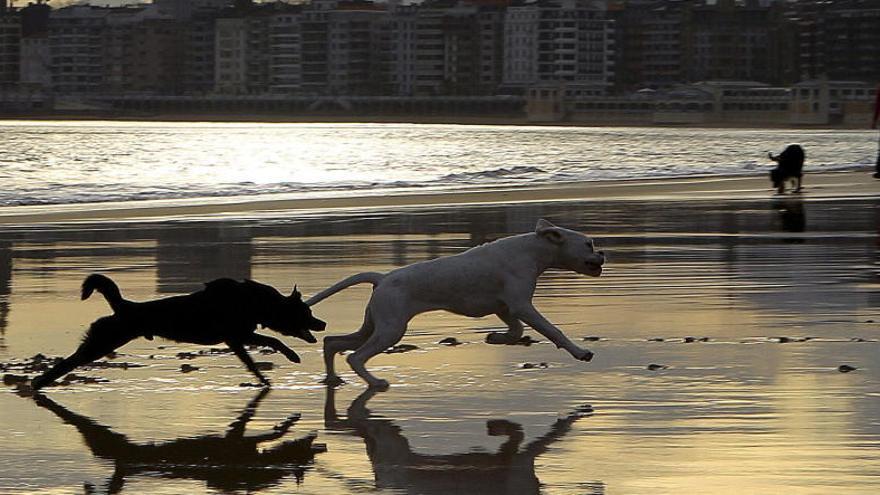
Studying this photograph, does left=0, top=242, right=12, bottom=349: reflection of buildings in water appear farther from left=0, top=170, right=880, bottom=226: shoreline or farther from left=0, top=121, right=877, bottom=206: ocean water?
left=0, top=121, right=877, bottom=206: ocean water

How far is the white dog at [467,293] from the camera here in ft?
28.3

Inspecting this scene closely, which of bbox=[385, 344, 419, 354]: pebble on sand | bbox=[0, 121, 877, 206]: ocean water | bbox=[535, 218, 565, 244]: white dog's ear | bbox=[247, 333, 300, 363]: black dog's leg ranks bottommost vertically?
bbox=[0, 121, 877, 206]: ocean water

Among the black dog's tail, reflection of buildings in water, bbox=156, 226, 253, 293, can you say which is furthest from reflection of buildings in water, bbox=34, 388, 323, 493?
reflection of buildings in water, bbox=156, 226, 253, 293

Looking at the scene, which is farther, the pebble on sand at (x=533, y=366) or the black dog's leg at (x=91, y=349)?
the pebble on sand at (x=533, y=366)

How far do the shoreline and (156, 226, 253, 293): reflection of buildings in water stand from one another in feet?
10.2

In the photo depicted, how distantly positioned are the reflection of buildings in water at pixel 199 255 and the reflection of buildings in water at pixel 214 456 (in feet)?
18.8

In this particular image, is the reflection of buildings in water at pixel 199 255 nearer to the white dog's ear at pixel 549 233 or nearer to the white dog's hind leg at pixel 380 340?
the white dog's hind leg at pixel 380 340

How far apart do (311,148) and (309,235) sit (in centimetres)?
7036

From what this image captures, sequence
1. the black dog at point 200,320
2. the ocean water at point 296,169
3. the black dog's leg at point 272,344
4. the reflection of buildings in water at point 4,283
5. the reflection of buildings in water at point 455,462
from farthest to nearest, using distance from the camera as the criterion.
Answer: the ocean water at point 296,169, the reflection of buildings in water at point 4,283, the black dog's leg at point 272,344, the black dog at point 200,320, the reflection of buildings in water at point 455,462

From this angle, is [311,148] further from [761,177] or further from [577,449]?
[577,449]

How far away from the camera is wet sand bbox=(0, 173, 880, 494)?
666cm

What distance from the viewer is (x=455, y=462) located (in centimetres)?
686

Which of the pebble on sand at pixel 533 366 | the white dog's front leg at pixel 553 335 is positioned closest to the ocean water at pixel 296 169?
the pebble on sand at pixel 533 366

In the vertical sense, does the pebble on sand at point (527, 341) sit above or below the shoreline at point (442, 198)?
above
